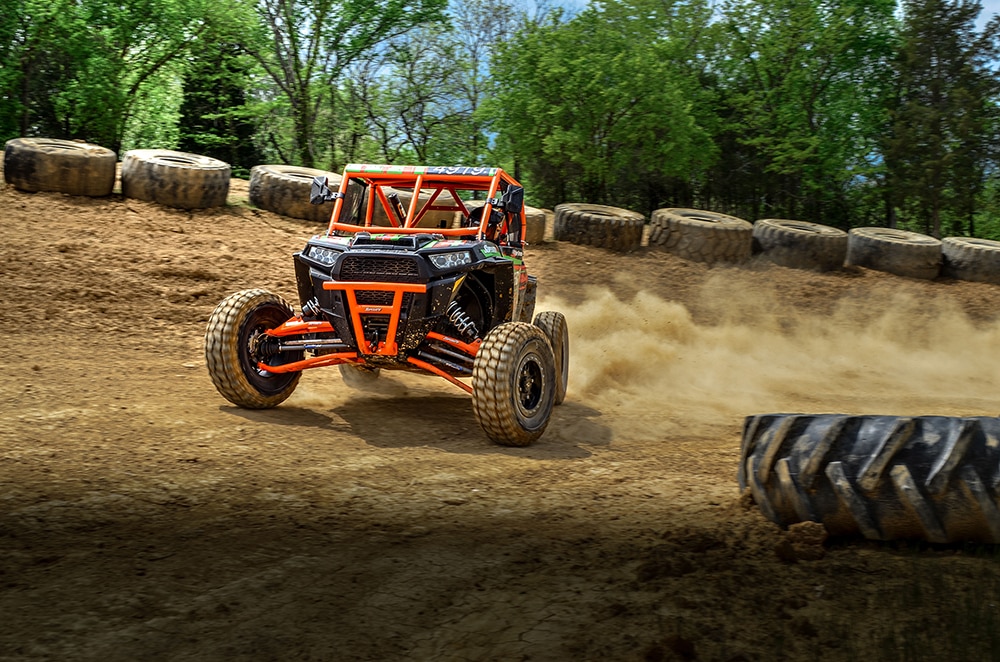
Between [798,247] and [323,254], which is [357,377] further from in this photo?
[798,247]

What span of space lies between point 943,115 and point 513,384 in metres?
18.4

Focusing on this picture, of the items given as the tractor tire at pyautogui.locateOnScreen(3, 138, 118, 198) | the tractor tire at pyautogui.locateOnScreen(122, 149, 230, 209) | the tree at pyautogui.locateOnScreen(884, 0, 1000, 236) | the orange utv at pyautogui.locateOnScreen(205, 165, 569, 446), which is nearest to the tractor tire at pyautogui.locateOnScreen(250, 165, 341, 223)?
the tractor tire at pyautogui.locateOnScreen(122, 149, 230, 209)

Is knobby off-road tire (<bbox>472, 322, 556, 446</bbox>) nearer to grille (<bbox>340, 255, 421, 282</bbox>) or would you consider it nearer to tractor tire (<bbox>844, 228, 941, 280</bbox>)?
grille (<bbox>340, 255, 421, 282</bbox>)

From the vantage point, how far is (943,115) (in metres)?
21.2

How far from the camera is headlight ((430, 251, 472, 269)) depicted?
6832mm

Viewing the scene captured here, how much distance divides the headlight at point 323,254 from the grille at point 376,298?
1.21ft

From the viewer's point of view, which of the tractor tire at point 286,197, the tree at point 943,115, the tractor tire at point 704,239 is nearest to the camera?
the tractor tire at point 286,197

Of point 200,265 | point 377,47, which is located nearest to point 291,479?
point 200,265

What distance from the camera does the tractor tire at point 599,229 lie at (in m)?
16.0

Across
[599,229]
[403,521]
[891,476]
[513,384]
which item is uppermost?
[599,229]

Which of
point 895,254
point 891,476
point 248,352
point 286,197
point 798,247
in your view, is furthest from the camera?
point 895,254

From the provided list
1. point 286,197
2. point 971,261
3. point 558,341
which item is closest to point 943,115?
point 971,261

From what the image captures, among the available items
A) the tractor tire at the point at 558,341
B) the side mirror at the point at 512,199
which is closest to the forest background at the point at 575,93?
the tractor tire at the point at 558,341

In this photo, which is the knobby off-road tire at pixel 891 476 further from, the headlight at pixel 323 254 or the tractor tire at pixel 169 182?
the tractor tire at pixel 169 182
